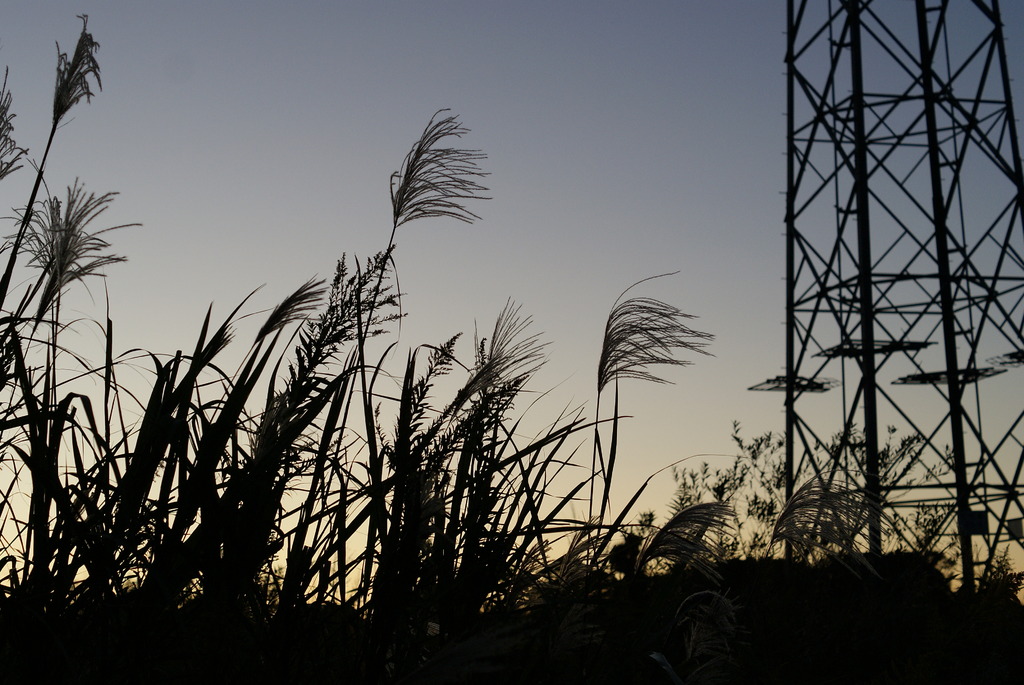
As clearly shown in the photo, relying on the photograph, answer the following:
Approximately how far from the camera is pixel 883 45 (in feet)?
46.4

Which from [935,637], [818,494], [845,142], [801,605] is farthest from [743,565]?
[845,142]

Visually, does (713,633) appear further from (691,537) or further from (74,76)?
(74,76)

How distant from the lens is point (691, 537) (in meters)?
2.48

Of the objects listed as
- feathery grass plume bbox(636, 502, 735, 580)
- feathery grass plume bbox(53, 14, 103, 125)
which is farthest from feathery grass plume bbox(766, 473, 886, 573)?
feathery grass plume bbox(53, 14, 103, 125)

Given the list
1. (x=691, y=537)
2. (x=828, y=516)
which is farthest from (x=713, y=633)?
(x=828, y=516)

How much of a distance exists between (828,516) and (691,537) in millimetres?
403

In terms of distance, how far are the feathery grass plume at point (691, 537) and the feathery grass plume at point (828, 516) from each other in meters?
Answer: 0.32

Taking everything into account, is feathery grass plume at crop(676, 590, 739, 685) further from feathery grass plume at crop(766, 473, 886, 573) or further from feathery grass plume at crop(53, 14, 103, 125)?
feathery grass plume at crop(53, 14, 103, 125)

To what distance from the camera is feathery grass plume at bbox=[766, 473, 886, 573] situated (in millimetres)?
2572

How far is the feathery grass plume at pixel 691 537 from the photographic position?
239 cm

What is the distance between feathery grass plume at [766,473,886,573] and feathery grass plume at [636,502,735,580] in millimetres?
316

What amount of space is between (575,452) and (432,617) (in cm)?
62

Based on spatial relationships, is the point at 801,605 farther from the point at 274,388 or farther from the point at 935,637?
the point at 274,388

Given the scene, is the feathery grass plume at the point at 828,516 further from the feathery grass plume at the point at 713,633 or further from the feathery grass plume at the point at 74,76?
the feathery grass plume at the point at 74,76
